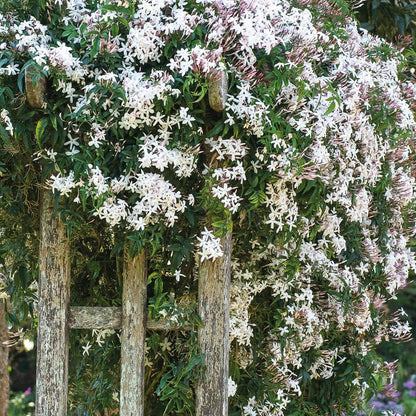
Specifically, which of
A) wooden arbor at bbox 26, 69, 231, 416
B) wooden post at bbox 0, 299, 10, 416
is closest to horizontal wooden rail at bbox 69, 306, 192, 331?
wooden arbor at bbox 26, 69, 231, 416

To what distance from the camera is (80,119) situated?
2162 millimetres

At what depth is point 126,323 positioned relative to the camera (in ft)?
8.03

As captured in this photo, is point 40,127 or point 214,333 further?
point 214,333

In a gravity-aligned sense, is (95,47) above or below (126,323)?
above

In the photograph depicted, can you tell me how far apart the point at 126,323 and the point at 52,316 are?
0.28 metres

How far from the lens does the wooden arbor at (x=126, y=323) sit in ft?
7.91

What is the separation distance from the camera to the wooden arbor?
2410 millimetres

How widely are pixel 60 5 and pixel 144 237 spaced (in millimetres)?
842

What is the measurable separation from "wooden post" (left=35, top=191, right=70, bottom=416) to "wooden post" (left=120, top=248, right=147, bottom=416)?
0.22 meters

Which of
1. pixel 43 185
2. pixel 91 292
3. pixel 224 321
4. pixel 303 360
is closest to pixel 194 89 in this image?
pixel 43 185

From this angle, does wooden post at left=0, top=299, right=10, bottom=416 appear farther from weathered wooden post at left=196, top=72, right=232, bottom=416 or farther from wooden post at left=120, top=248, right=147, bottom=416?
weathered wooden post at left=196, top=72, right=232, bottom=416

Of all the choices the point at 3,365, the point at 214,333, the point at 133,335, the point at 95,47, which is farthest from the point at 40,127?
the point at 3,365

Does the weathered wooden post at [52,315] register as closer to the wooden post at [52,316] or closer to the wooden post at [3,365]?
the wooden post at [52,316]

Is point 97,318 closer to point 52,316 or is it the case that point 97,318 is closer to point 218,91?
point 52,316
